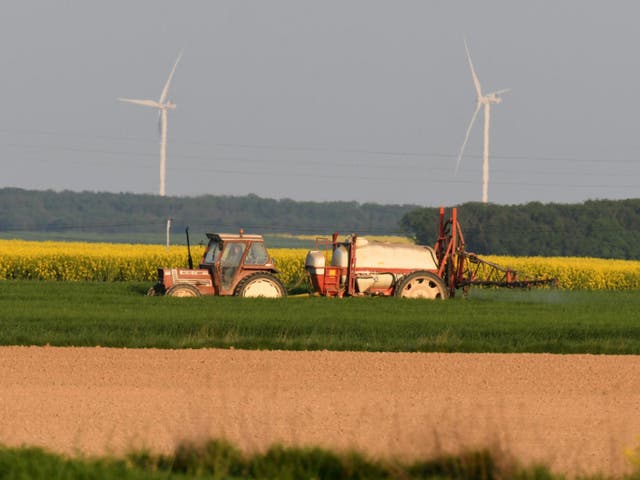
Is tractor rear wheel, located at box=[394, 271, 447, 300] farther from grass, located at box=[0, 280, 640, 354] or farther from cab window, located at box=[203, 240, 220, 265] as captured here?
cab window, located at box=[203, 240, 220, 265]

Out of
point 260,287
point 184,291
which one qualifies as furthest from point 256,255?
point 184,291

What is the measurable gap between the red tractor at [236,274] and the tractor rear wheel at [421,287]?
3214 mm

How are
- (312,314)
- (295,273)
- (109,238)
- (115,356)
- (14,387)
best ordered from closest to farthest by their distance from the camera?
(14,387) < (115,356) < (312,314) < (295,273) < (109,238)

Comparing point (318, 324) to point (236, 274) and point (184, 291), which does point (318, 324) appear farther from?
point (184, 291)

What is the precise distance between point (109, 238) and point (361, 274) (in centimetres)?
8072

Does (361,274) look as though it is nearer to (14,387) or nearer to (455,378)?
(455,378)

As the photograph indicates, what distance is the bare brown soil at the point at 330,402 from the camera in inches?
533

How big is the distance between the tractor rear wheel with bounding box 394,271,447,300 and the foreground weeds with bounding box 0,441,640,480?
19.6 meters

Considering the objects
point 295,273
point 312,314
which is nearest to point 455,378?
point 312,314

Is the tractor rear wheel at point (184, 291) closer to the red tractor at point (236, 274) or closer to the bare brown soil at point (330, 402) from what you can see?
the red tractor at point (236, 274)

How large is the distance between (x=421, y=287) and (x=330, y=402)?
51.4 ft

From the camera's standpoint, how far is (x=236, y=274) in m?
30.7

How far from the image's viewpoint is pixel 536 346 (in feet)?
76.2

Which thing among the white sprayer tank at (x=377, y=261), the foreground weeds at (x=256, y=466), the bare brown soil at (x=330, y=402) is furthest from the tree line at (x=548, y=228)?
the foreground weeds at (x=256, y=466)
